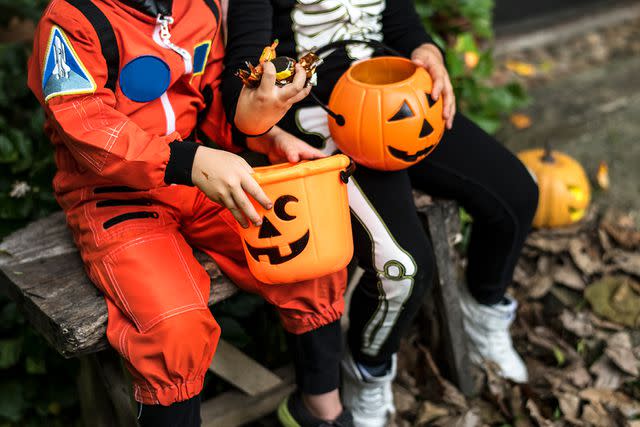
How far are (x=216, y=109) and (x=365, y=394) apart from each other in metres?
0.90

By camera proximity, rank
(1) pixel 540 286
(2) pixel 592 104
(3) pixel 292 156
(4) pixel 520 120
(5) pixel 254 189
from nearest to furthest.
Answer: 1. (5) pixel 254 189
2. (3) pixel 292 156
3. (1) pixel 540 286
4. (4) pixel 520 120
5. (2) pixel 592 104

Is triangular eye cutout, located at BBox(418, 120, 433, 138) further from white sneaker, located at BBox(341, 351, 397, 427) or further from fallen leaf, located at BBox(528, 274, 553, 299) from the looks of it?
fallen leaf, located at BBox(528, 274, 553, 299)

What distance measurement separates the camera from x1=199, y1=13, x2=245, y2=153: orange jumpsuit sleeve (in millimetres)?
1861

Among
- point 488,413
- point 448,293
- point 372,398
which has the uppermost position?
point 448,293

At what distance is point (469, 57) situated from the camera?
10.0 ft

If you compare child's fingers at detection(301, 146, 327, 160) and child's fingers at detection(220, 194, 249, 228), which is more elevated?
child's fingers at detection(220, 194, 249, 228)

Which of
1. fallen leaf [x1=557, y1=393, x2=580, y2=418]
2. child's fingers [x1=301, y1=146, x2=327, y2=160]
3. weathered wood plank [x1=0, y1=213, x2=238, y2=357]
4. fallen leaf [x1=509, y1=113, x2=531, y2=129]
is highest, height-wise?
child's fingers [x1=301, y1=146, x2=327, y2=160]

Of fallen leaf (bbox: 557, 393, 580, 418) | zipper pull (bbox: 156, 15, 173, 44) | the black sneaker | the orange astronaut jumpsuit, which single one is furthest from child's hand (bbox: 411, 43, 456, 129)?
fallen leaf (bbox: 557, 393, 580, 418)

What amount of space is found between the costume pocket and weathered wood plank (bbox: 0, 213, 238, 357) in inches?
3.2

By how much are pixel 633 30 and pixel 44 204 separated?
4021 mm

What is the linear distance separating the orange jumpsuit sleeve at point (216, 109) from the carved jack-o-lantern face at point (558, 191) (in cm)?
133

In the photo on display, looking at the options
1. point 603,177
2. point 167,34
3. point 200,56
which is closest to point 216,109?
point 200,56

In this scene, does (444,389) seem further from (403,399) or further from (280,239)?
(280,239)

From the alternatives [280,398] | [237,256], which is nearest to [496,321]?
[280,398]
